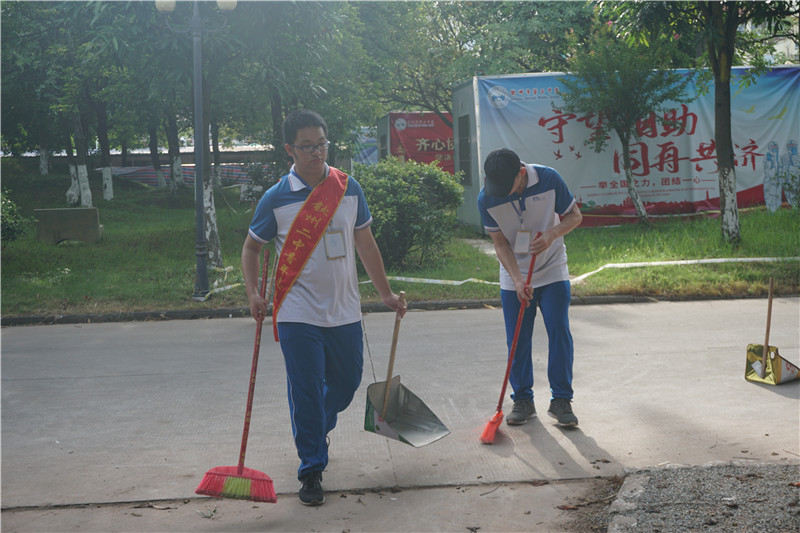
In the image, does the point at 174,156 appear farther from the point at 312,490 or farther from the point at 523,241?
the point at 312,490

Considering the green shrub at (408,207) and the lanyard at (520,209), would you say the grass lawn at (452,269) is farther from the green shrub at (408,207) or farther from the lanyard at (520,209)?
the lanyard at (520,209)

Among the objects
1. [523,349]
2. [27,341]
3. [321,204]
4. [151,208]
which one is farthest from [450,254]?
[151,208]

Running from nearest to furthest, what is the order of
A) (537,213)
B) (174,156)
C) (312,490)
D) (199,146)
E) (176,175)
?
(312,490) → (537,213) → (199,146) → (174,156) → (176,175)

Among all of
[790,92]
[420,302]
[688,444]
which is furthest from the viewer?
[790,92]

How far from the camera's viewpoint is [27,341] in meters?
8.80

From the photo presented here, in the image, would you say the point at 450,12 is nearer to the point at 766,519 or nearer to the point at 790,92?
Result: the point at 790,92

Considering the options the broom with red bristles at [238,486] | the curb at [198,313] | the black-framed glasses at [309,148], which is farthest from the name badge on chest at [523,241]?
the curb at [198,313]

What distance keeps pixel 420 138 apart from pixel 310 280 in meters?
23.3

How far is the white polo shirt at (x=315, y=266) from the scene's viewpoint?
421 centimetres

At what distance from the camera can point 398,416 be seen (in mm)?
4770

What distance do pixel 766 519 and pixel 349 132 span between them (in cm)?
1745

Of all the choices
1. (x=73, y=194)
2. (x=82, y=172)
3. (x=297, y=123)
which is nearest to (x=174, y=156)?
(x=73, y=194)

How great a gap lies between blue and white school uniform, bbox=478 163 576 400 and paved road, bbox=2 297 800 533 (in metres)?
0.49

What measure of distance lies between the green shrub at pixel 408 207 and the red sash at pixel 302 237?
293 inches
